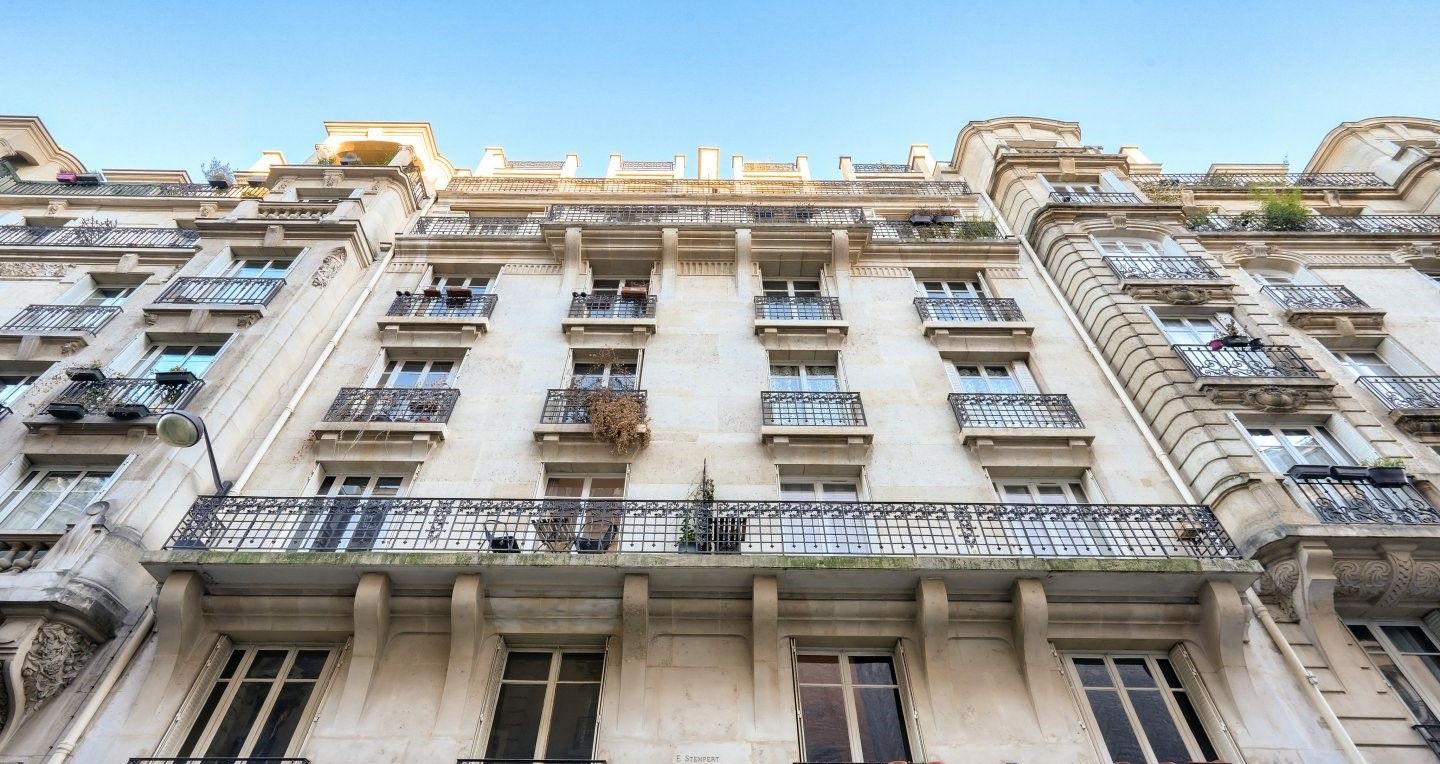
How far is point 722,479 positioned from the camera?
9836 mm

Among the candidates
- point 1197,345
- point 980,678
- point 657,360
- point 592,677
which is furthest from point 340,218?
point 1197,345

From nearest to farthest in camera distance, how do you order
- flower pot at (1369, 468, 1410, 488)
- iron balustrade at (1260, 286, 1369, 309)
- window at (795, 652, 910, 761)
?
1. window at (795, 652, 910, 761)
2. flower pot at (1369, 468, 1410, 488)
3. iron balustrade at (1260, 286, 1369, 309)

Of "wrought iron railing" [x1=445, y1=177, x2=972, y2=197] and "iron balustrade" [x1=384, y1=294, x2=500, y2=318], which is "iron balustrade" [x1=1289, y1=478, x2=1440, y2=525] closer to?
"wrought iron railing" [x1=445, y1=177, x2=972, y2=197]

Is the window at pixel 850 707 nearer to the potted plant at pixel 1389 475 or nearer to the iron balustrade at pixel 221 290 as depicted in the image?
the potted plant at pixel 1389 475

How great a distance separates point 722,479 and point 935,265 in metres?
7.64

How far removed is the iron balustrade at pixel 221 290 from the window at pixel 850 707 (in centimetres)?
1109

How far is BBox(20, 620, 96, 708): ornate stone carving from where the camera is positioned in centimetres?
695

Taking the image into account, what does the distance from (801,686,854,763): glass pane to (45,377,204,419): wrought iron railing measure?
9.51 m

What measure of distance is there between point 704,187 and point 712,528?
42.6 ft

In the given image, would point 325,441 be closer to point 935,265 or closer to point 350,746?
point 350,746

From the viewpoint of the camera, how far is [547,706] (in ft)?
24.3

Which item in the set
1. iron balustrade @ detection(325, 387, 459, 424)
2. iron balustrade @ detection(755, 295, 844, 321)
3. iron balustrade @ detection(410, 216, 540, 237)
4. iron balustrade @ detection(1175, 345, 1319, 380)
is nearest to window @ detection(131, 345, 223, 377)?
iron balustrade @ detection(325, 387, 459, 424)

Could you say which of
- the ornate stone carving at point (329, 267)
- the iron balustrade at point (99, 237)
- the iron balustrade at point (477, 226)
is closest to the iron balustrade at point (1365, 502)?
the iron balustrade at point (477, 226)

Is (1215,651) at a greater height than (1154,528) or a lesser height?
lesser
